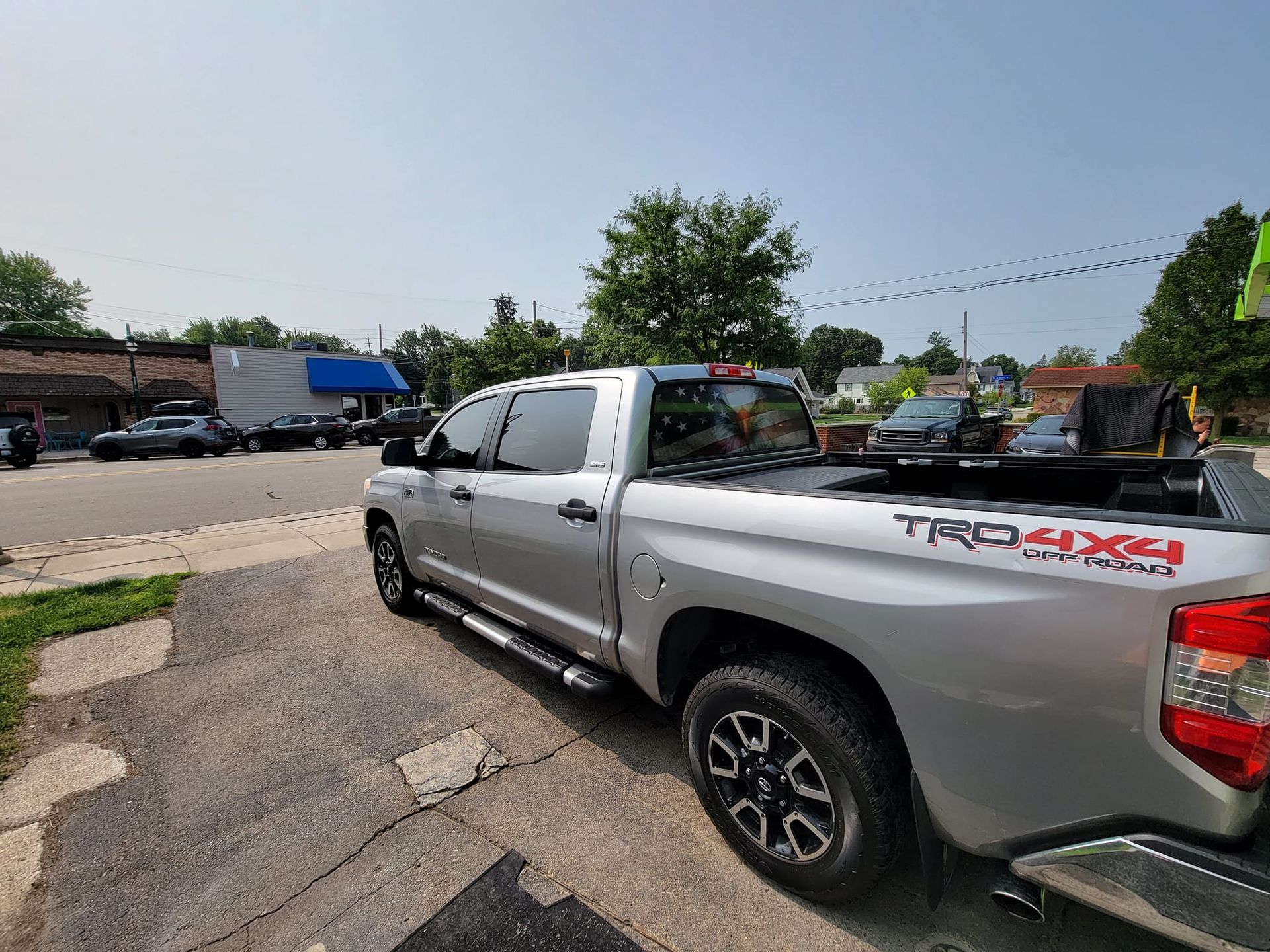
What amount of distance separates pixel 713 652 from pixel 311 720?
247 cm

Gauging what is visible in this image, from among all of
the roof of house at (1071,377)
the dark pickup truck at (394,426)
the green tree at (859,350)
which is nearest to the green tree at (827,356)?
the green tree at (859,350)

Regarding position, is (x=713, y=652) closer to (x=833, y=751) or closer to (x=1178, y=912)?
(x=833, y=751)

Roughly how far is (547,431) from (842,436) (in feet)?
46.0

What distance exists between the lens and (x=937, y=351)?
125625mm

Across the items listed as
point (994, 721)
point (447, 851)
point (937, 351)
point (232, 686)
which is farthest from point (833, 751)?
point (937, 351)

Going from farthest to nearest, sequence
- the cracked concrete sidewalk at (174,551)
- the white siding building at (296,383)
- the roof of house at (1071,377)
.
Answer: the roof of house at (1071,377) → the white siding building at (296,383) → the cracked concrete sidewalk at (174,551)

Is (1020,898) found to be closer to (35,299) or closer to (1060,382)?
(1060,382)

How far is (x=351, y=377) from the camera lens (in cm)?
3469

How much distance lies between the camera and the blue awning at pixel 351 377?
3338cm

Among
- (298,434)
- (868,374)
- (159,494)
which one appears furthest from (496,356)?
(868,374)

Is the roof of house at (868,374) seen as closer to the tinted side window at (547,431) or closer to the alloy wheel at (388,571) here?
the alloy wheel at (388,571)

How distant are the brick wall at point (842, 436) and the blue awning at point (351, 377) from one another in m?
29.4

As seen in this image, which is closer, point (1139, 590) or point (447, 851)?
point (1139, 590)

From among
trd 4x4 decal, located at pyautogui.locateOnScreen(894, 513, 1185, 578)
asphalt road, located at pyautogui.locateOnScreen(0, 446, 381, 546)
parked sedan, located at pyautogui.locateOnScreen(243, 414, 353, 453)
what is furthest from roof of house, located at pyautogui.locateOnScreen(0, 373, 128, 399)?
trd 4x4 decal, located at pyautogui.locateOnScreen(894, 513, 1185, 578)
